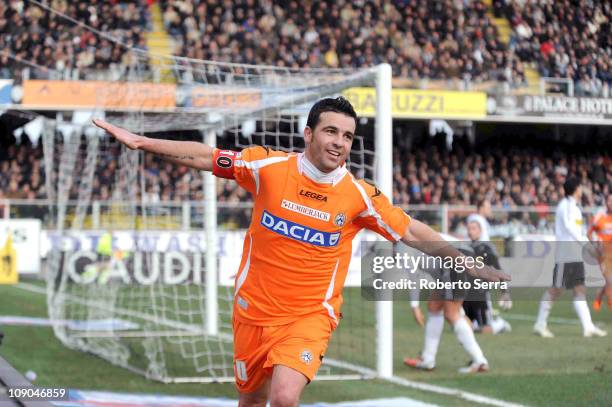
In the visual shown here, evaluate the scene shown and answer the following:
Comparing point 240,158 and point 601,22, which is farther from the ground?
point 601,22

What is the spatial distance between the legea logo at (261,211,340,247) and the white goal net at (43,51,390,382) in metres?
4.57

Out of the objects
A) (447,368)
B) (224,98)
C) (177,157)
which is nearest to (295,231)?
(177,157)

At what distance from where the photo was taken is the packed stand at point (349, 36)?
1136 inches

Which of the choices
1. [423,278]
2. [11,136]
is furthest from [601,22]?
[423,278]

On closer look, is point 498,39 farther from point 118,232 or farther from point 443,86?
point 118,232

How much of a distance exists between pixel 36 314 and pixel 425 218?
380 inches

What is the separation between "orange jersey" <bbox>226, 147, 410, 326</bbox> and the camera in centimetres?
515

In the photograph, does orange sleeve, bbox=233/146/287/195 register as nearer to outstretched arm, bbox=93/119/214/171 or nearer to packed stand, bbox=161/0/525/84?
outstretched arm, bbox=93/119/214/171

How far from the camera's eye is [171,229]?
20688 mm

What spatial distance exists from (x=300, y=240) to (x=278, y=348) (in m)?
0.59

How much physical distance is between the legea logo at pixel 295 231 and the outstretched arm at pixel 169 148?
0.48 metres

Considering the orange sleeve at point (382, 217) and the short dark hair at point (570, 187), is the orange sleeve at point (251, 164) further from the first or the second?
the short dark hair at point (570, 187)

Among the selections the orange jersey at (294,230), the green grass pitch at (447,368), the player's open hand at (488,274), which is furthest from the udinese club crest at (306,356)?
the green grass pitch at (447,368)

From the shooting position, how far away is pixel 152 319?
15.6 meters
